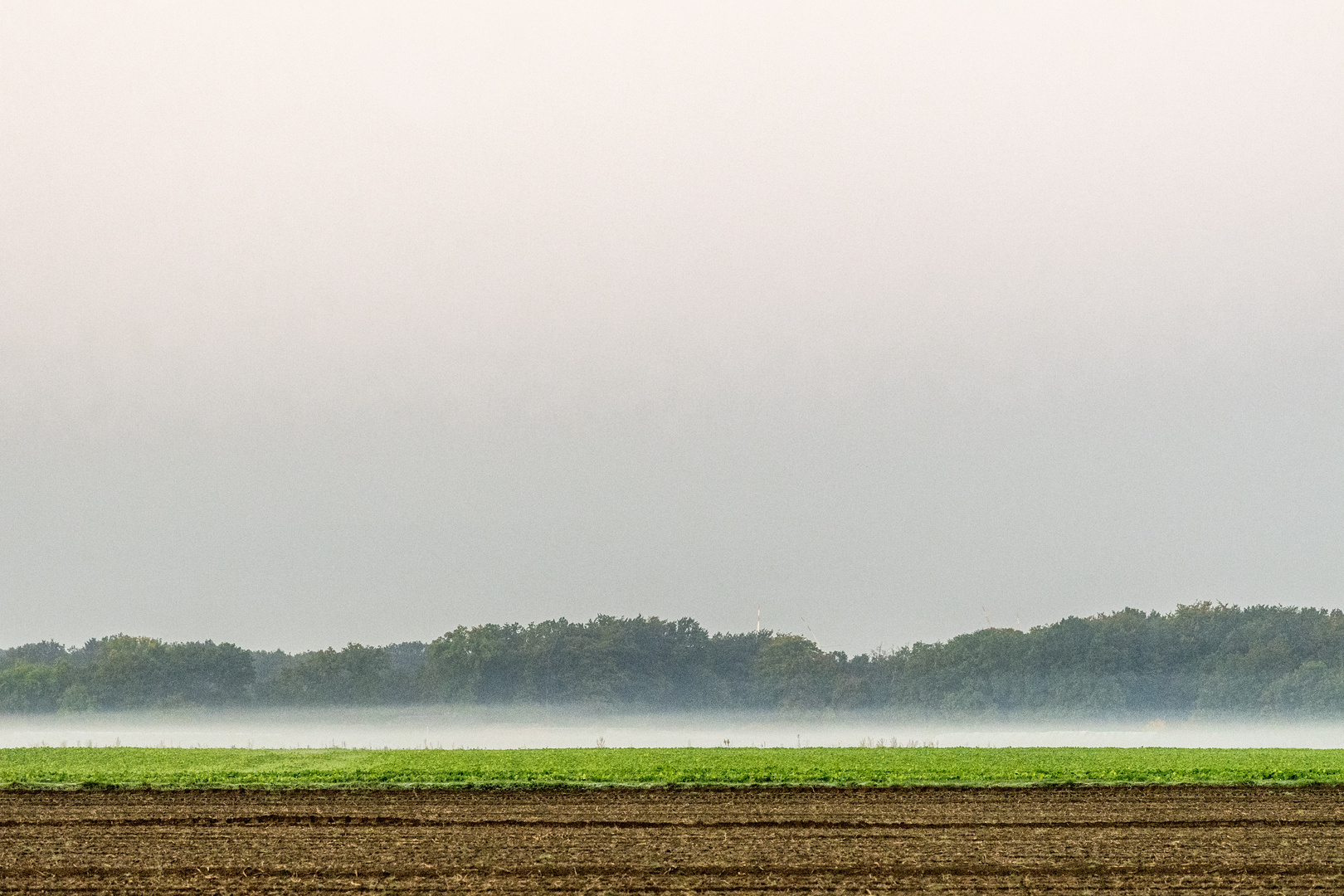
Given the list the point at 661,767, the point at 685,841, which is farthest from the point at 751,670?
the point at 685,841

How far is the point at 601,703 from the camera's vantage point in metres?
119

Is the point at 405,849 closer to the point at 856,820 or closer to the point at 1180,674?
the point at 856,820

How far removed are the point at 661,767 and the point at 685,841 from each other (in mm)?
16339

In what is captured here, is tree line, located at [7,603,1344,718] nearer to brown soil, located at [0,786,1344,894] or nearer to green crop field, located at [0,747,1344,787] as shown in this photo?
green crop field, located at [0,747,1344,787]

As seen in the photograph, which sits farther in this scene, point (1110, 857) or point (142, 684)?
point (142, 684)

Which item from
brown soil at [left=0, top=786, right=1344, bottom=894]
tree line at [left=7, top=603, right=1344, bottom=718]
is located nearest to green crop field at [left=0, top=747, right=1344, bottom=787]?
brown soil at [left=0, top=786, right=1344, bottom=894]

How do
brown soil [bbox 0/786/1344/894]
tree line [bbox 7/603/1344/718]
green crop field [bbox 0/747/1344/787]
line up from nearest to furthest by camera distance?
brown soil [bbox 0/786/1344/894], green crop field [bbox 0/747/1344/787], tree line [bbox 7/603/1344/718]

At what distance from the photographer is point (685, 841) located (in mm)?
20594

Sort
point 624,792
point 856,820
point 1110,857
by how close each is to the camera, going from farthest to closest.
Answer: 1. point 624,792
2. point 856,820
3. point 1110,857

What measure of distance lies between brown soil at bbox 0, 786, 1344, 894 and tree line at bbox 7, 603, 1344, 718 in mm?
89429

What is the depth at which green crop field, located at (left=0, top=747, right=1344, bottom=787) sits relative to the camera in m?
31.7

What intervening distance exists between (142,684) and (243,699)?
30.8 feet

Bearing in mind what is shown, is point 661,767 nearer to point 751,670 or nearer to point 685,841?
point 685,841

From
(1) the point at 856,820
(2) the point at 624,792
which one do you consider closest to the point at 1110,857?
(1) the point at 856,820
